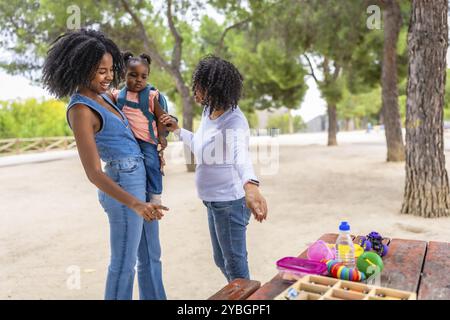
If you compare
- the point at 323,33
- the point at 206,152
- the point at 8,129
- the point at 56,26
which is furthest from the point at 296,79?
the point at 206,152

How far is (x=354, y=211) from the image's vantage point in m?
6.18

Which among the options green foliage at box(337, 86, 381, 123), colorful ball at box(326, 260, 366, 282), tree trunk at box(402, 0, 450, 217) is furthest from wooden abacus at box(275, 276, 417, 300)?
green foliage at box(337, 86, 381, 123)

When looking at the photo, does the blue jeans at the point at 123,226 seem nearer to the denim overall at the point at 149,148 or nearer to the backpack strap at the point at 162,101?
the denim overall at the point at 149,148

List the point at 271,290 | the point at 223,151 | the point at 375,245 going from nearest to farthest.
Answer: the point at 271,290, the point at 375,245, the point at 223,151

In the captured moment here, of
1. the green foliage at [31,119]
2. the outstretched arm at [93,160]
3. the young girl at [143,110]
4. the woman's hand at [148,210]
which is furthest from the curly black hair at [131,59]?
the green foliage at [31,119]

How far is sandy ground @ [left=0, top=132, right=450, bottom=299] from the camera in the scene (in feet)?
12.5

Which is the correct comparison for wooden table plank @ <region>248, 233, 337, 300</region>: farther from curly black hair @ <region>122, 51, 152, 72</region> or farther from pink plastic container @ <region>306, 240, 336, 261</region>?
curly black hair @ <region>122, 51, 152, 72</region>

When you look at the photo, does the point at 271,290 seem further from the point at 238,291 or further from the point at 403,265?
the point at 403,265

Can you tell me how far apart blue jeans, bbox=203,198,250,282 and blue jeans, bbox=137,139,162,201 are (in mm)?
295

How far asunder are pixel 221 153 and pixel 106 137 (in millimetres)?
615

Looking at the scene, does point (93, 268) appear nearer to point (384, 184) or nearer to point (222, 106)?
point (222, 106)

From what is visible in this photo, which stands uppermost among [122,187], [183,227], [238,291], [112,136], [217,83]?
[217,83]

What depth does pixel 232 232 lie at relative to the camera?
7.86 feet

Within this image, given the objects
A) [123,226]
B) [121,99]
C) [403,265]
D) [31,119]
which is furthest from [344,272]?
[31,119]
